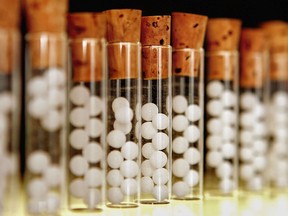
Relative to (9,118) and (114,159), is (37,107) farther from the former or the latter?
(114,159)

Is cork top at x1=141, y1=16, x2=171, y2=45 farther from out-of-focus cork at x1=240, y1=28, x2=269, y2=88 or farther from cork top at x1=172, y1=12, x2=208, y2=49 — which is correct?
out-of-focus cork at x1=240, y1=28, x2=269, y2=88

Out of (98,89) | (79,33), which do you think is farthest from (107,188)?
(79,33)

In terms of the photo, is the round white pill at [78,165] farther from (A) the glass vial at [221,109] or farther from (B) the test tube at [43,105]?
(A) the glass vial at [221,109]

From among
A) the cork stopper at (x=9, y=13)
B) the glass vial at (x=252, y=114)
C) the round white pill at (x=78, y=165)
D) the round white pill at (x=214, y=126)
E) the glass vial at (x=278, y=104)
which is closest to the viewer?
the cork stopper at (x=9, y=13)

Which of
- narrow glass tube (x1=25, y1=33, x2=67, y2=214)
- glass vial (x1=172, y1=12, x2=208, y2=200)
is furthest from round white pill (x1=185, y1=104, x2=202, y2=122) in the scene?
narrow glass tube (x1=25, y1=33, x2=67, y2=214)

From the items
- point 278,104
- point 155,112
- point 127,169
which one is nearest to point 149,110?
point 155,112

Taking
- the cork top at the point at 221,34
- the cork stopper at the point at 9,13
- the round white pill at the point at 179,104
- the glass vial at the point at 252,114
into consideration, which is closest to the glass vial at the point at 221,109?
the cork top at the point at 221,34
